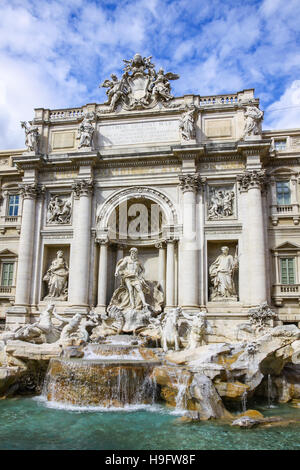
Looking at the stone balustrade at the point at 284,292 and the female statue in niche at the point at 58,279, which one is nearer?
the stone balustrade at the point at 284,292

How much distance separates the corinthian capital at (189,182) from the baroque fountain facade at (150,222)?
0.18ft

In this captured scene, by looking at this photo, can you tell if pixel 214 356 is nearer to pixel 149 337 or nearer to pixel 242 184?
pixel 149 337

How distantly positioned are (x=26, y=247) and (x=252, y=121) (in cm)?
1330

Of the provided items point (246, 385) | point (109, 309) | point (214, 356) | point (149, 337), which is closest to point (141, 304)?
point (109, 309)

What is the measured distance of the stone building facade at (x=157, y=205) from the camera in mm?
19859

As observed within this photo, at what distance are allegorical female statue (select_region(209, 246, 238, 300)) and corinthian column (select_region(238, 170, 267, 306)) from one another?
729 millimetres

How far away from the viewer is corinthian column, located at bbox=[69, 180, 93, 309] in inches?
809

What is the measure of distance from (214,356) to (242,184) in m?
9.89

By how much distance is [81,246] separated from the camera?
827 inches

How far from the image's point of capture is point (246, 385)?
1247cm

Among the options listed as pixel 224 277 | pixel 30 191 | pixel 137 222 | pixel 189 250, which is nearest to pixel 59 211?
pixel 30 191

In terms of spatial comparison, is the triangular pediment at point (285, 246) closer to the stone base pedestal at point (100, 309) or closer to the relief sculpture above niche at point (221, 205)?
the relief sculpture above niche at point (221, 205)

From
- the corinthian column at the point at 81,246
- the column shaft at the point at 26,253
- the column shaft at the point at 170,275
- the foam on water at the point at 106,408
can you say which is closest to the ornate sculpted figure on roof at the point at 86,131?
the corinthian column at the point at 81,246

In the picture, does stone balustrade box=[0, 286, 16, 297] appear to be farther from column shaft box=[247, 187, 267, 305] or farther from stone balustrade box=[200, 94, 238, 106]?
stone balustrade box=[200, 94, 238, 106]
